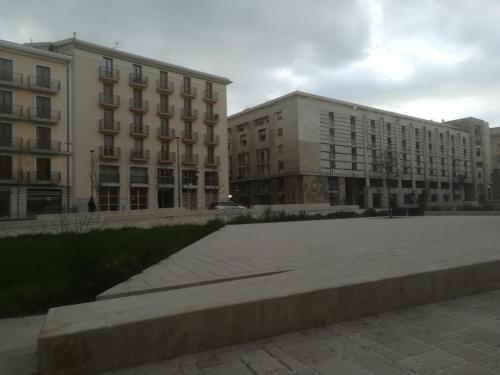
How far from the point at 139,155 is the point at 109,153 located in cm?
340

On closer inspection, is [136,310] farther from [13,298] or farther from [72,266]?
[72,266]

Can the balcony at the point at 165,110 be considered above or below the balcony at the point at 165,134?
above

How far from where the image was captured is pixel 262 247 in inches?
398

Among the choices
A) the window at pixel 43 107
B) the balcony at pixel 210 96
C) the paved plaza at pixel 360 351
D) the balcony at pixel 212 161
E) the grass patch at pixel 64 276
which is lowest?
the paved plaza at pixel 360 351

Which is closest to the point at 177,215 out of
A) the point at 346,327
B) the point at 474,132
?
the point at 346,327

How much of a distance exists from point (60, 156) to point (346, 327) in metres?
39.2

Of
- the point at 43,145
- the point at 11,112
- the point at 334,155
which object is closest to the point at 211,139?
the point at 43,145

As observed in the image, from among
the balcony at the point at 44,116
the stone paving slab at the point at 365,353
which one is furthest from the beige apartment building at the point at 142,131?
the stone paving slab at the point at 365,353

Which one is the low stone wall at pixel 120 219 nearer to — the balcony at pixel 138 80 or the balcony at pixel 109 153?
the balcony at pixel 109 153

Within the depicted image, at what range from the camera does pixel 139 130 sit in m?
42.1

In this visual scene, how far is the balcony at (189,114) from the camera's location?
45594mm

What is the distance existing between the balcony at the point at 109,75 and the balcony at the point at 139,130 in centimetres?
546

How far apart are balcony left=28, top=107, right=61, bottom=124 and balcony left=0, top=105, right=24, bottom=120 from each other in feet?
2.65

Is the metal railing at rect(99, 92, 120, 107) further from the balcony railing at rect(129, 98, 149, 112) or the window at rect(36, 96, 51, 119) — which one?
the window at rect(36, 96, 51, 119)
